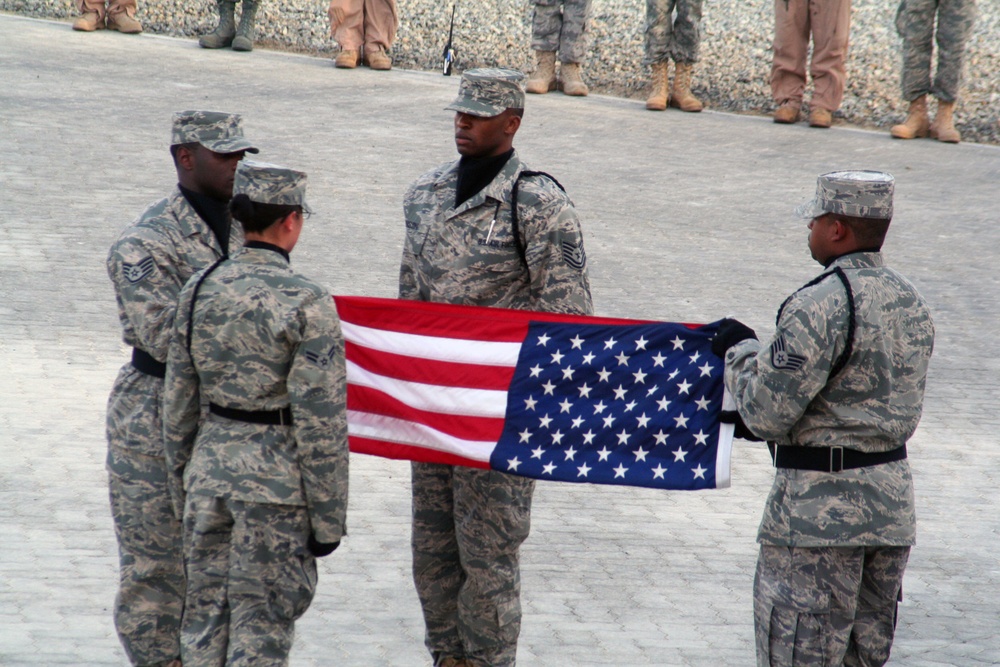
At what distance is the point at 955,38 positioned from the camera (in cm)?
1415

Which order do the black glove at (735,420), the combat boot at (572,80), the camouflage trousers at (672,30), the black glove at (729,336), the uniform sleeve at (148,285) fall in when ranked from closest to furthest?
the uniform sleeve at (148,285)
the black glove at (729,336)
the black glove at (735,420)
the camouflage trousers at (672,30)
the combat boot at (572,80)

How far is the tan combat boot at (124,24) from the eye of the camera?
17.2 m

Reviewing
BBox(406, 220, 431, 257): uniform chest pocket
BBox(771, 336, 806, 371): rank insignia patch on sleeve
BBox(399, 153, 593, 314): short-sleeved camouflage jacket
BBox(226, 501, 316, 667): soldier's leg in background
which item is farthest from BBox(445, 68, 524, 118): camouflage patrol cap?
BBox(226, 501, 316, 667): soldier's leg in background

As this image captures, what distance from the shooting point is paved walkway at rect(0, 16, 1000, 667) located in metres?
5.43

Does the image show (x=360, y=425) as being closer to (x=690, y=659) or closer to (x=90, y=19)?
(x=690, y=659)

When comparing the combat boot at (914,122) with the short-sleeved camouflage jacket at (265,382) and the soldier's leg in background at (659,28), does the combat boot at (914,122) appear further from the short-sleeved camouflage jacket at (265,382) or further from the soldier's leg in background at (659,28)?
the short-sleeved camouflage jacket at (265,382)

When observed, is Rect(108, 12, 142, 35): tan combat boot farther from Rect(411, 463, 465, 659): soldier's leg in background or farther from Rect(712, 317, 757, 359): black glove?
Rect(712, 317, 757, 359): black glove

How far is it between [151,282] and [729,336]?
2.12 metres

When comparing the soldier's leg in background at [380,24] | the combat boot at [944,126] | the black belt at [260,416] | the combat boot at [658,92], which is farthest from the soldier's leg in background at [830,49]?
the black belt at [260,416]

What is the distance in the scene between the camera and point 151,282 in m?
4.40

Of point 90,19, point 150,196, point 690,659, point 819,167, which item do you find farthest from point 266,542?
point 90,19

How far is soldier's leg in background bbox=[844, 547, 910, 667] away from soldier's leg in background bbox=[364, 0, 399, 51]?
1322 centimetres

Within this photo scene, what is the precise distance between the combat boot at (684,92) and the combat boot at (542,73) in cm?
159

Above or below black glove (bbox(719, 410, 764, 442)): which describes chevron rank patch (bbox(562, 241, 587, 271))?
above
